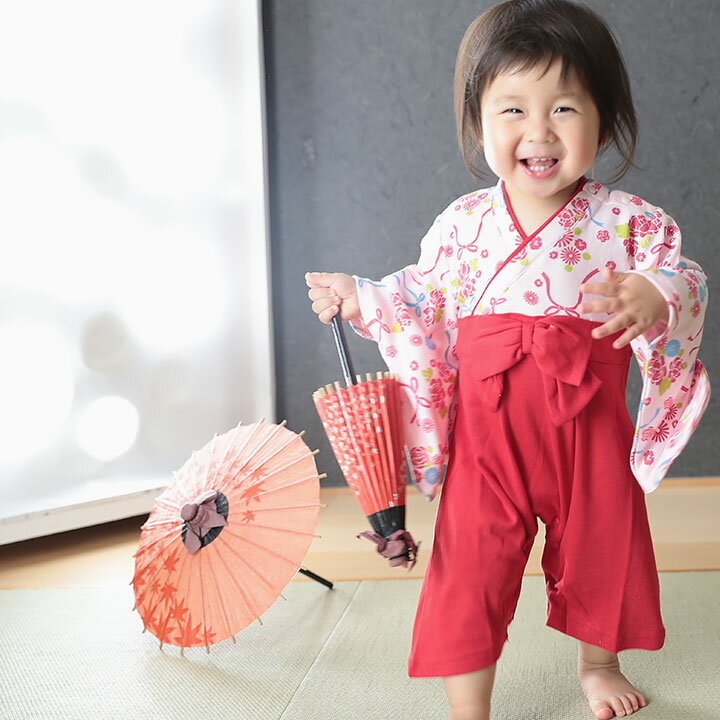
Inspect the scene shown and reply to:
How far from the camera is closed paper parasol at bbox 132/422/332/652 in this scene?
1.52 m

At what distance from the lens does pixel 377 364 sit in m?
2.54

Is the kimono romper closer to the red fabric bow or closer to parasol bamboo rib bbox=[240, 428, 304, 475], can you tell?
the red fabric bow

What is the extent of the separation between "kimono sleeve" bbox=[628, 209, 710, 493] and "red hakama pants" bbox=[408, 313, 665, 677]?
30 mm

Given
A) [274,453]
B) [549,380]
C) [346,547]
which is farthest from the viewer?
[346,547]

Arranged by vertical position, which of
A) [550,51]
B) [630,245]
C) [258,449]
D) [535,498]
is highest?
[550,51]

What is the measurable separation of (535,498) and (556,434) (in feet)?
0.31

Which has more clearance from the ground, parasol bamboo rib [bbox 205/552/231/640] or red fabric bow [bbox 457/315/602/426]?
red fabric bow [bbox 457/315/602/426]

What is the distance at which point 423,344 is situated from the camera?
1.38 m

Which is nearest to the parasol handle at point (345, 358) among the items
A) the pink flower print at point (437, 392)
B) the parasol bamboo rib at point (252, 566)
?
the pink flower print at point (437, 392)

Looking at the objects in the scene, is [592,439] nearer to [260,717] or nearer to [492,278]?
[492,278]

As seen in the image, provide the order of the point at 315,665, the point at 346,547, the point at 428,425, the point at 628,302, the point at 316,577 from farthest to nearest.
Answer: the point at 346,547 → the point at 316,577 → the point at 315,665 → the point at 428,425 → the point at 628,302

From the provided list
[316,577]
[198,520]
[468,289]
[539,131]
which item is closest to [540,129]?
[539,131]

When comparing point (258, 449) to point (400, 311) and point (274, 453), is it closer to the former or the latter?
point (274, 453)

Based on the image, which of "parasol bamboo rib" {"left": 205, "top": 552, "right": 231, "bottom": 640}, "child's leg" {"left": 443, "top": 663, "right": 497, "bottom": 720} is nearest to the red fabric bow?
"child's leg" {"left": 443, "top": 663, "right": 497, "bottom": 720}
